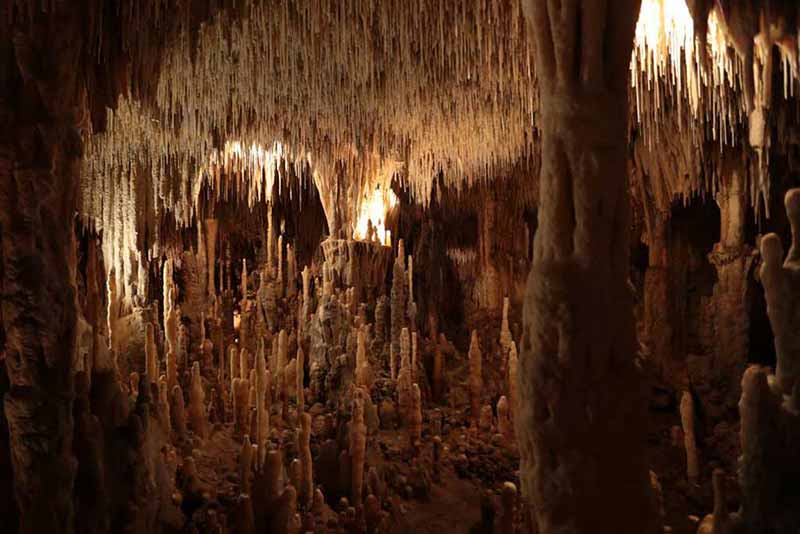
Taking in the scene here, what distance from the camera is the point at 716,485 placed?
2.96m

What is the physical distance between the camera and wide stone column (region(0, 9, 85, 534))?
3572 mm

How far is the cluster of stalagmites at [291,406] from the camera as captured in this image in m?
4.65

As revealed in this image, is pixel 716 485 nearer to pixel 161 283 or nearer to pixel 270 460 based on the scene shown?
pixel 270 460

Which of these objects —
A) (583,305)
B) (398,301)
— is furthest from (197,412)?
(583,305)

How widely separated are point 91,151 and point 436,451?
5.99m

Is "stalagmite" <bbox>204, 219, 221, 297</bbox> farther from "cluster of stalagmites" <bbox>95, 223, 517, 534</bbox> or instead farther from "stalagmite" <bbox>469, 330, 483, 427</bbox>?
"stalagmite" <bbox>469, 330, 483, 427</bbox>

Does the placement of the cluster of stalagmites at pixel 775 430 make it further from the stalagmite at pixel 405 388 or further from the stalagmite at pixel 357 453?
the stalagmite at pixel 405 388

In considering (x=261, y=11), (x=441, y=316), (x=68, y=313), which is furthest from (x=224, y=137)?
(x=441, y=316)

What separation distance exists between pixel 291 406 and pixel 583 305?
6.03 meters

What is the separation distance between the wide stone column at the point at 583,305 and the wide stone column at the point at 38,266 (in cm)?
260

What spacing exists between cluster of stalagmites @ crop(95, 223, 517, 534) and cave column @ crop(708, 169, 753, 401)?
2.69 meters

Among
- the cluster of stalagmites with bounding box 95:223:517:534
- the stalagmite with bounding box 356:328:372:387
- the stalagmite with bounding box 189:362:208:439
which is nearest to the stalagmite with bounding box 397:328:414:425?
the cluster of stalagmites with bounding box 95:223:517:534

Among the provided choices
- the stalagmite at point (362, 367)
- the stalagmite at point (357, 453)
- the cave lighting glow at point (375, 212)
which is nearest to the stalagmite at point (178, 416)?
the stalagmite at point (357, 453)

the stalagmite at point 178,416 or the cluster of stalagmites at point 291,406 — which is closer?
the cluster of stalagmites at point 291,406
